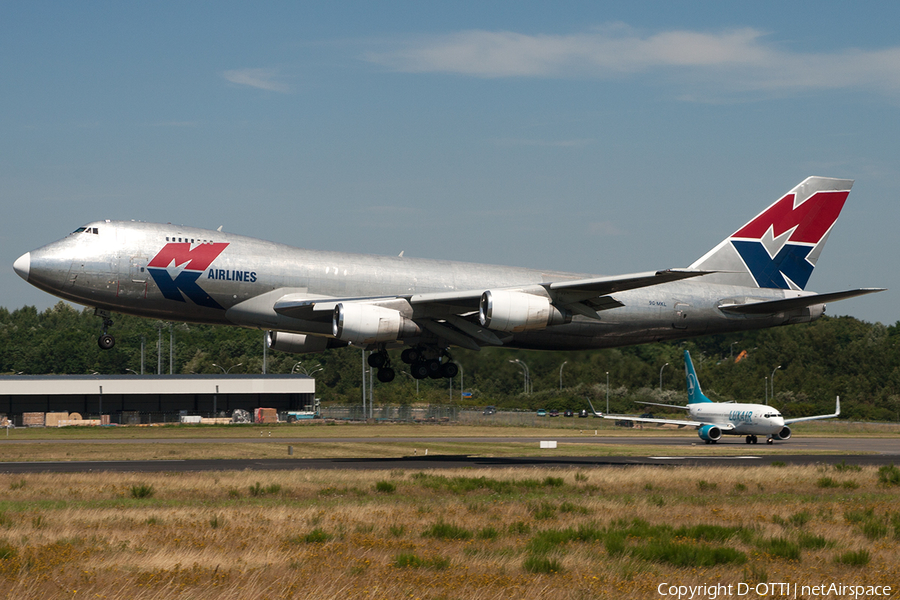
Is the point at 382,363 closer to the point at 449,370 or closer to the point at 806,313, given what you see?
the point at 449,370

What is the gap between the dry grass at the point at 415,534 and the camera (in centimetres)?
1533

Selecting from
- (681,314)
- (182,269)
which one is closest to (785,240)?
(681,314)

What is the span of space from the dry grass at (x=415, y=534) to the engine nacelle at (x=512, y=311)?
21.3 feet

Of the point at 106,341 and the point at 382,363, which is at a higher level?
the point at 106,341

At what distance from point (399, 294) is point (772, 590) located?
86.5 ft

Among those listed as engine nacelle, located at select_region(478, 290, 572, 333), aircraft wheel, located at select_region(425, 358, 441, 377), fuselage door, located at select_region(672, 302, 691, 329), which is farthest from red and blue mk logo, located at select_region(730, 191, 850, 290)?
aircraft wheel, located at select_region(425, 358, 441, 377)

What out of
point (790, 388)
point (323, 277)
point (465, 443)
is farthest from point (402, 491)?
point (790, 388)

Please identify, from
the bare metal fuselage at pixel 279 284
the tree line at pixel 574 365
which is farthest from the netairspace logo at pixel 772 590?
the tree line at pixel 574 365

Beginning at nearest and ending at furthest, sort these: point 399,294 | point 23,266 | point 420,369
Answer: point 23,266
point 399,294
point 420,369

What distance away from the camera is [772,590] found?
14992 millimetres

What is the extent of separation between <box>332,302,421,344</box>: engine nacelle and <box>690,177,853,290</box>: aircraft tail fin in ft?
58.5

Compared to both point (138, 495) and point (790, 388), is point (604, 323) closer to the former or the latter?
point (138, 495)

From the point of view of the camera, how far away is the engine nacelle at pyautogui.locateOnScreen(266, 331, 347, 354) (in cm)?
4253

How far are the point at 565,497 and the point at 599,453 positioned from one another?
2772 cm
